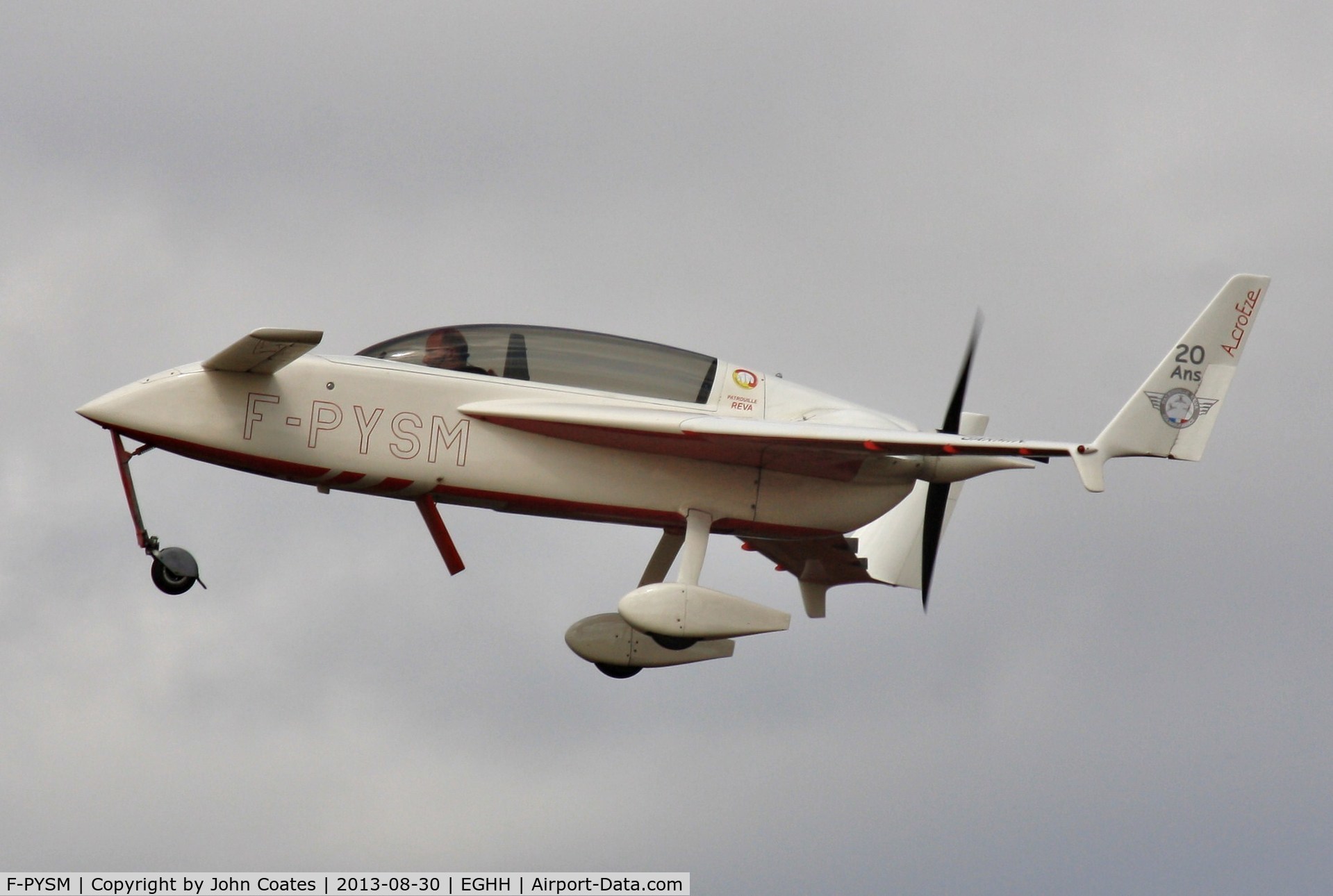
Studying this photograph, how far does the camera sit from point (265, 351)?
64.3 feet

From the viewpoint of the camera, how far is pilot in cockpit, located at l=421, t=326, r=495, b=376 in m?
21.2

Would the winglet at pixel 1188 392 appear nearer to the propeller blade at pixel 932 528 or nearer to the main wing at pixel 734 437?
the main wing at pixel 734 437

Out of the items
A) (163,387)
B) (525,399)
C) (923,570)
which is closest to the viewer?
(163,387)

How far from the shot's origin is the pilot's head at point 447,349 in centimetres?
2116

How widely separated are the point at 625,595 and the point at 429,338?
3900 mm

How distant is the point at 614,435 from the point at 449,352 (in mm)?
2231

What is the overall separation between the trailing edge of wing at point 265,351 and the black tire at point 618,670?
6505 millimetres

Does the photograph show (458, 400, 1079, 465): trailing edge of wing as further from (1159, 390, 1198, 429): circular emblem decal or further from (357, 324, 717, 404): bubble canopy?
(1159, 390, 1198, 429): circular emblem decal

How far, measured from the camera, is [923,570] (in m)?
22.6

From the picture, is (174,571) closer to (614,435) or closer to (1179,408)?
(614,435)

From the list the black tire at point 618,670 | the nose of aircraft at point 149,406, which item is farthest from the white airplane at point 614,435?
the black tire at point 618,670

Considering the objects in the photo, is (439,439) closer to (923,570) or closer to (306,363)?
(306,363)

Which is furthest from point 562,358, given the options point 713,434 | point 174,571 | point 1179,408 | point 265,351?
point 1179,408

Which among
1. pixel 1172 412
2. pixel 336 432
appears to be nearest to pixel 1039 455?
pixel 1172 412
